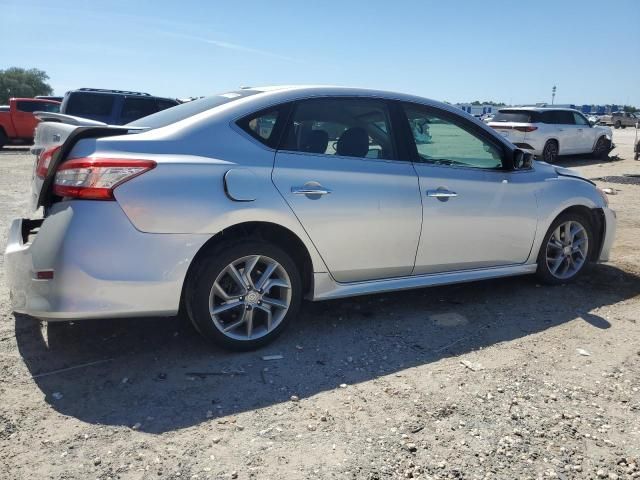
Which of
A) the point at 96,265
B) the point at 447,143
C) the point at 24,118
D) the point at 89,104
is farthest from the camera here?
the point at 24,118

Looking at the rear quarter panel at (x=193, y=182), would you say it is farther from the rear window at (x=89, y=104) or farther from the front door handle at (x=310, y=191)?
the rear window at (x=89, y=104)

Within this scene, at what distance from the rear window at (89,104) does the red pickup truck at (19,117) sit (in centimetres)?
706

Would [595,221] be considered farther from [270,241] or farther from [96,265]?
[96,265]

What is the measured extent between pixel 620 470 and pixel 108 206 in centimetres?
287

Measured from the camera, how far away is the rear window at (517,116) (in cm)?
1636

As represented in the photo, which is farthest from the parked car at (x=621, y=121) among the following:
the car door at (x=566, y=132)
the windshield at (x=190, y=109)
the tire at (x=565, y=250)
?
the windshield at (x=190, y=109)

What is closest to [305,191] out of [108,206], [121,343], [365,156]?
[365,156]

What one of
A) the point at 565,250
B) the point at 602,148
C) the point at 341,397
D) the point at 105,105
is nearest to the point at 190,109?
the point at 341,397

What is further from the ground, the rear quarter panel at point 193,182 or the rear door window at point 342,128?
the rear door window at point 342,128

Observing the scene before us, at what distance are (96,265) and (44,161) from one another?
0.95 meters

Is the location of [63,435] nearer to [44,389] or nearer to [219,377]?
[44,389]

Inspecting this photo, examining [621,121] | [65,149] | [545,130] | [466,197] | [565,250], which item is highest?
[621,121]

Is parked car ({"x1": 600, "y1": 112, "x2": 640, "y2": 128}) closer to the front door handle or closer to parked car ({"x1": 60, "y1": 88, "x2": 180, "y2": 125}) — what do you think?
parked car ({"x1": 60, "y1": 88, "x2": 180, "y2": 125})

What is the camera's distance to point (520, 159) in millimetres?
4527
